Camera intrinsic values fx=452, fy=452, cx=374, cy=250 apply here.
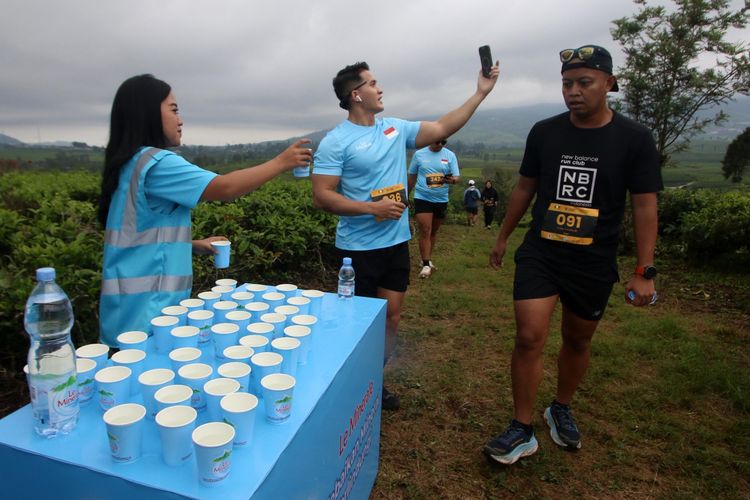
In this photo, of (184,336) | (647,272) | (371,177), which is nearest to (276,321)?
(184,336)

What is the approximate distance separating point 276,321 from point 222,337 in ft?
0.83

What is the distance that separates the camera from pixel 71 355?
3.92 ft

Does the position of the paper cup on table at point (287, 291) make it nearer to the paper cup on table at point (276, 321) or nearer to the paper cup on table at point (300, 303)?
the paper cup on table at point (300, 303)

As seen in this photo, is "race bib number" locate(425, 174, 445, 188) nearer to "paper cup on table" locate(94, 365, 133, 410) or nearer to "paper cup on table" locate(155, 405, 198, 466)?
"paper cup on table" locate(94, 365, 133, 410)

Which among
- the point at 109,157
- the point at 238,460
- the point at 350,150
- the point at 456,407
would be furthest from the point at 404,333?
the point at 238,460

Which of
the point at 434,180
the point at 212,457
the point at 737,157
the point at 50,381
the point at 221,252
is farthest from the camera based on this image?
the point at 737,157

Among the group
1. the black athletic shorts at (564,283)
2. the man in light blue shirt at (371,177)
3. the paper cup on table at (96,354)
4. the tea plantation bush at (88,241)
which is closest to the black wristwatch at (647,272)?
the black athletic shorts at (564,283)

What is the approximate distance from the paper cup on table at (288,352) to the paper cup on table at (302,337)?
60 millimetres

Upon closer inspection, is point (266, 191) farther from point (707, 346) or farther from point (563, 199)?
point (707, 346)

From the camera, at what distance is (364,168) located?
2.84 metres

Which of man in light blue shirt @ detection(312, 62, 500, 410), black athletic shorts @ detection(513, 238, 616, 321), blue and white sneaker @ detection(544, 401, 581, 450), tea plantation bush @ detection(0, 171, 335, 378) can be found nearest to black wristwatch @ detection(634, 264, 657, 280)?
black athletic shorts @ detection(513, 238, 616, 321)

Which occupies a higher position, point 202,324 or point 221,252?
point 221,252

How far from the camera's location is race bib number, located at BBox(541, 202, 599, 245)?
2.40 meters

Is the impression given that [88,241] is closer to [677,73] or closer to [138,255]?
[138,255]
